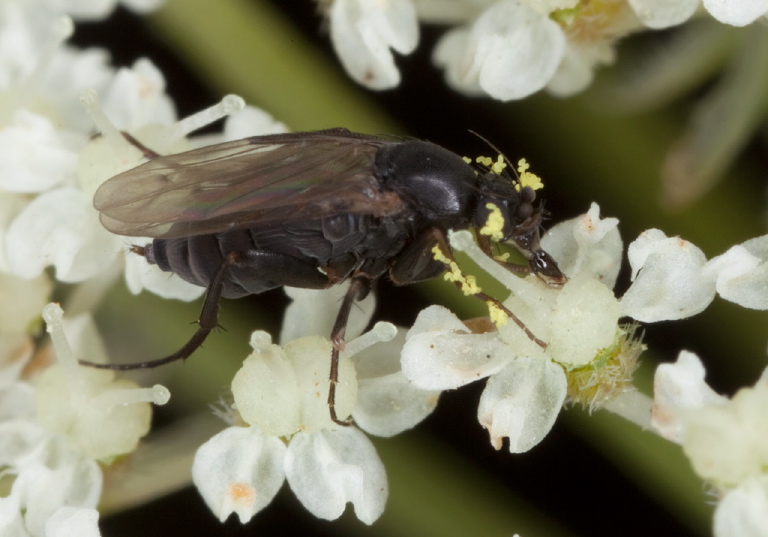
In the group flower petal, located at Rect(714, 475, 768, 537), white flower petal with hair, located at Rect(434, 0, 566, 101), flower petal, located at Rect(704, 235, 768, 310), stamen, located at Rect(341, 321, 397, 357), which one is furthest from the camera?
white flower petal with hair, located at Rect(434, 0, 566, 101)

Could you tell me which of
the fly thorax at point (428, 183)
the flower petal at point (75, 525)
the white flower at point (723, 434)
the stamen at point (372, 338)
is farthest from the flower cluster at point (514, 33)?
the flower petal at point (75, 525)

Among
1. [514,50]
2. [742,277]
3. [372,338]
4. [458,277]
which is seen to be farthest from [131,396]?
[742,277]

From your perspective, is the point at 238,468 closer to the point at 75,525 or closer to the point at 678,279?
the point at 75,525

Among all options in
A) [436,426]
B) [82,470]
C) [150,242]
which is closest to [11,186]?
[150,242]

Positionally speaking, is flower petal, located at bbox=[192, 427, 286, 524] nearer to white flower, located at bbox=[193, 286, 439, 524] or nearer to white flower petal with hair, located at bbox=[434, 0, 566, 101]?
white flower, located at bbox=[193, 286, 439, 524]

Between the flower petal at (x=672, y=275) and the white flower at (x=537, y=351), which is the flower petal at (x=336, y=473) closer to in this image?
the white flower at (x=537, y=351)

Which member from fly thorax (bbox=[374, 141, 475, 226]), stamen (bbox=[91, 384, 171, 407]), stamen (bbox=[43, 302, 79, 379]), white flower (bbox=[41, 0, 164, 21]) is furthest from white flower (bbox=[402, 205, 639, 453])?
white flower (bbox=[41, 0, 164, 21])
